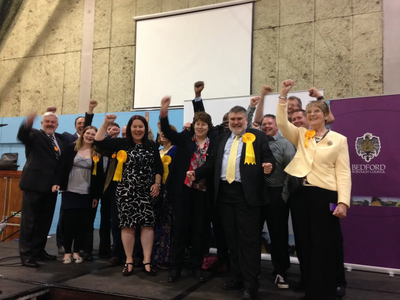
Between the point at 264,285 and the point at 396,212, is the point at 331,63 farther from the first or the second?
the point at 264,285

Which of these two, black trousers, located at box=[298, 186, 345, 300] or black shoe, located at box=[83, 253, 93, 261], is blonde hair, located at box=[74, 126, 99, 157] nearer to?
black shoe, located at box=[83, 253, 93, 261]

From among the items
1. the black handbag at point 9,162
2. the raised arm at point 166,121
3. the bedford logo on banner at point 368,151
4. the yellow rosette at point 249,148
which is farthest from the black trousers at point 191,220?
the black handbag at point 9,162

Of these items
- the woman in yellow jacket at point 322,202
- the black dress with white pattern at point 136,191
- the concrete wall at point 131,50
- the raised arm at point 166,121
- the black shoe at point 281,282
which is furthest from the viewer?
the concrete wall at point 131,50

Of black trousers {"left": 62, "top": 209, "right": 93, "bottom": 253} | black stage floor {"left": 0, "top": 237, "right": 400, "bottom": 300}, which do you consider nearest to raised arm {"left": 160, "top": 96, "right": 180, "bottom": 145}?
black stage floor {"left": 0, "top": 237, "right": 400, "bottom": 300}

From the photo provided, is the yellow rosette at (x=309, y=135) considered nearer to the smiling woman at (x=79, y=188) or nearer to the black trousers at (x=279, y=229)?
the black trousers at (x=279, y=229)

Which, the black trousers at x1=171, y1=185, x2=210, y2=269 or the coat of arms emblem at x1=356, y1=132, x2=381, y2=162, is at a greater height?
the coat of arms emblem at x1=356, y1=132, x2=381, y2=162

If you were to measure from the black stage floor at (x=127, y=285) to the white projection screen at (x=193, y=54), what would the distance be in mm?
3364

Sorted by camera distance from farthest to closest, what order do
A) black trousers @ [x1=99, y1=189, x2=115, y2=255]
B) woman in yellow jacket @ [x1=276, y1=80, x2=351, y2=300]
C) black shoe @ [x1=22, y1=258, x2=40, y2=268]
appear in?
1. black trousers @ [x1=99, y1=189, x2=115, y2=255]
2. black shoe @ [x1=22, y1=258, x2=40, y2=268]
3. woman in yellow jacket @ [x1=276, y1=80, x2=351, y2=300]

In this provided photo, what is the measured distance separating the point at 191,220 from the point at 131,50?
467 centimetres

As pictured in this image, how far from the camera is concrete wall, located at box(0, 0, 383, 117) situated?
4.82 meters

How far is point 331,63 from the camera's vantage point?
4.95m

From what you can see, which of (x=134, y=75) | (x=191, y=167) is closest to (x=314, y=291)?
(x=191, y=167)

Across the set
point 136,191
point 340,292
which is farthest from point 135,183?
point 340,292

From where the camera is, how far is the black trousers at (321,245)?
1913 mm
